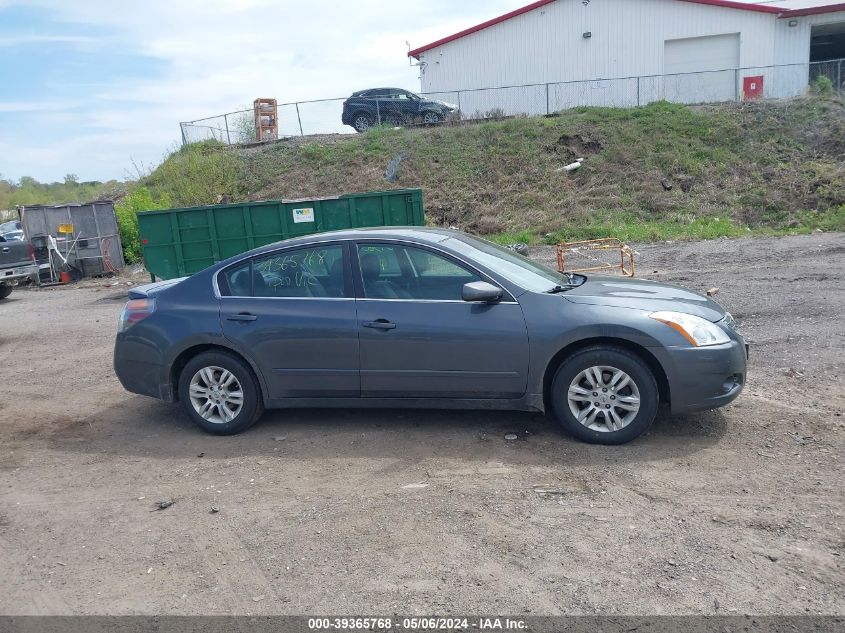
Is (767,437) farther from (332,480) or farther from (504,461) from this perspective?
(332,480)

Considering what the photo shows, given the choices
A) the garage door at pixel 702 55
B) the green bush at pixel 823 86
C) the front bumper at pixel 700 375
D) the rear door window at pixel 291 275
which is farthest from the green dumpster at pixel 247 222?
the garage door at pixel 702 55

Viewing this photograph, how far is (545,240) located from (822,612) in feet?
57.9

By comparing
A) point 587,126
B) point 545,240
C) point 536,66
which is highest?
point 536,66

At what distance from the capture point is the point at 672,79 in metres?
29.0

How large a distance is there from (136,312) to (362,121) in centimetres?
2616

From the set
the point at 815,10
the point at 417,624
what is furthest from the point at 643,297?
the point at 815,10

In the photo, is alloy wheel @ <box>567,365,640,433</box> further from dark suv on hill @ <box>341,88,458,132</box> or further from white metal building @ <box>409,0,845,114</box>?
white metal building @ <box>409,0,845,114</box>

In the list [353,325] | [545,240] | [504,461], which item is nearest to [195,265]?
[545,240]

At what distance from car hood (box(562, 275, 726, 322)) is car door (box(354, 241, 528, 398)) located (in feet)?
1.90

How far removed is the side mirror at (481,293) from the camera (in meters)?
Result: 5.49

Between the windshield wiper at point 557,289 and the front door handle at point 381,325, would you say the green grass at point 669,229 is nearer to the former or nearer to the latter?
the windshield wiper at point 557,289

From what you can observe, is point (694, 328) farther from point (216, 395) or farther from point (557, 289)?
point (216, 395)

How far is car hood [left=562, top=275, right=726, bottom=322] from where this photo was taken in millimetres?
5504

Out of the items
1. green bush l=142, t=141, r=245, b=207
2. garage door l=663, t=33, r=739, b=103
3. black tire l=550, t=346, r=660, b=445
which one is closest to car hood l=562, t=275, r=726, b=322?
black tire l=550, t=346, r=660, b=445
